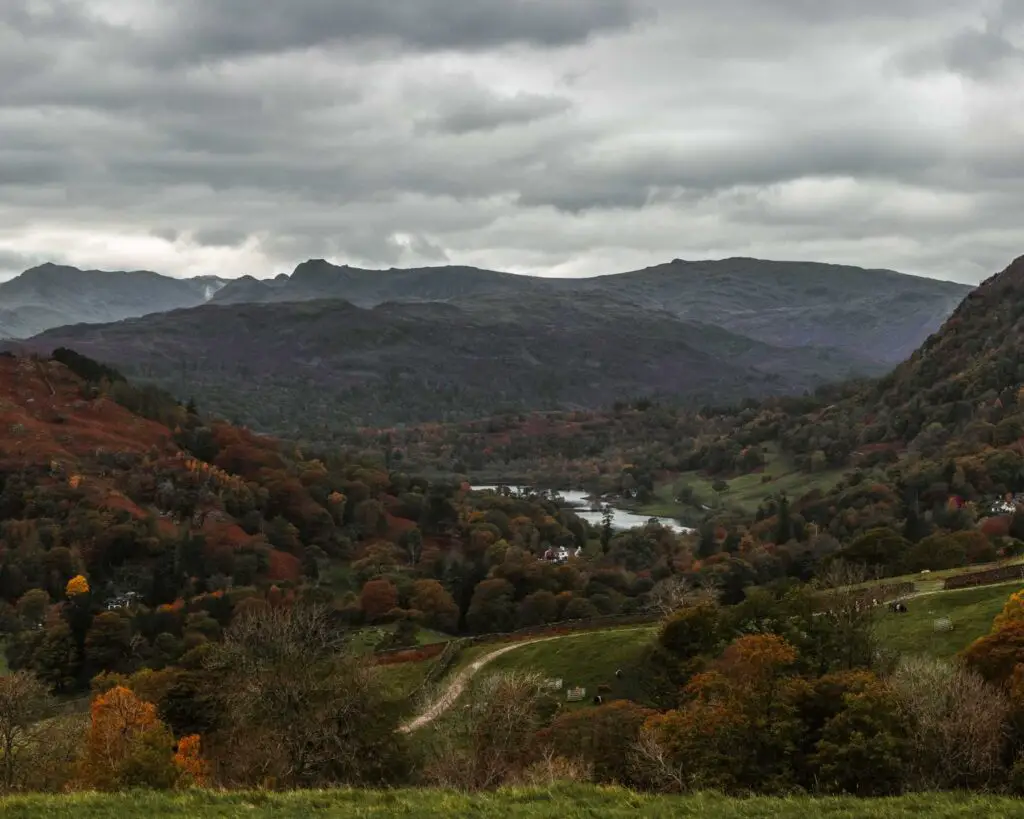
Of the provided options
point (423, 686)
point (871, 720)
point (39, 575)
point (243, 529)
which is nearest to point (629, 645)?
point (423, 686)

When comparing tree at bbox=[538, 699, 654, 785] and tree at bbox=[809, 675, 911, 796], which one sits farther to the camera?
Result: tree at bbox=[538, 699, 654, 785]

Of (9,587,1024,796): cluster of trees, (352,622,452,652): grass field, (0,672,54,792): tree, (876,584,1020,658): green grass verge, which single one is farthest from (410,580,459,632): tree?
(0,672,54,792): tree

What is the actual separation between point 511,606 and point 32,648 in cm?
5866

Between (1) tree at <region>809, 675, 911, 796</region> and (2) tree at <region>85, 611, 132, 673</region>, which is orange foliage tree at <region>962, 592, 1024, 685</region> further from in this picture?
(2) tree at <region>85, 611, 132, 673</region>

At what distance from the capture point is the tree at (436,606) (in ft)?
454

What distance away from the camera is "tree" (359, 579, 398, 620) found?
142625mm

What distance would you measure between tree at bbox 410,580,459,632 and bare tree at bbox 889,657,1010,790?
96.5m

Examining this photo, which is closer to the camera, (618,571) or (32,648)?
(32,648)

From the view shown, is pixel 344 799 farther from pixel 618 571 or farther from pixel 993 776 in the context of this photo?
pixel 618 571

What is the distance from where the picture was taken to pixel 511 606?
455 feet

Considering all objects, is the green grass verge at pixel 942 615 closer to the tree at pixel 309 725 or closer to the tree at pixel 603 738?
the tree at pixel 603 738

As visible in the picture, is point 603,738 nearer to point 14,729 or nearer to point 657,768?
point 657,768

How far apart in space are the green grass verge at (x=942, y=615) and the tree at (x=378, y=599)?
78.9m

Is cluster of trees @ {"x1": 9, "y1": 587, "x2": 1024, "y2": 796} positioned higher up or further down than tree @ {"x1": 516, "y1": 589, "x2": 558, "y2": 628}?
higher up
